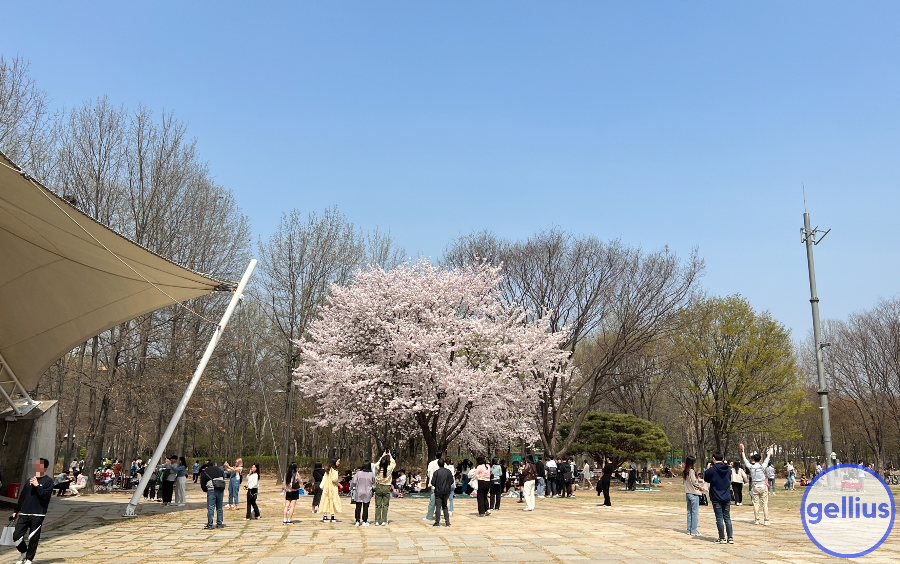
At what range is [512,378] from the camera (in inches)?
1029

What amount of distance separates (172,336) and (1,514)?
13551mm

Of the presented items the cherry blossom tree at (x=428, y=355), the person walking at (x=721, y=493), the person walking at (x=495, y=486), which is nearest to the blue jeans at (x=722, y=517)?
the person walking at (x=721, y=493)

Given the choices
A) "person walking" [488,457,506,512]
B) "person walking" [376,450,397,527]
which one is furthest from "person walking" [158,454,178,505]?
"person walking" [488,457,506,512]

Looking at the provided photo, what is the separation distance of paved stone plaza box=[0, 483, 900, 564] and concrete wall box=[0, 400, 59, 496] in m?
1.47

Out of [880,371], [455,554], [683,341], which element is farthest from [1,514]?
[880,371]

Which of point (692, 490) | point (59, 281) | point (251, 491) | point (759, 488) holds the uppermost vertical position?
point (59, 281)

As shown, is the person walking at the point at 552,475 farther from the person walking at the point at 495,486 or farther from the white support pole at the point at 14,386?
the white support pole at the point at 14,386

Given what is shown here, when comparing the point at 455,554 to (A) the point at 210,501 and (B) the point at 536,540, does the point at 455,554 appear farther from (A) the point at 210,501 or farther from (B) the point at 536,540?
(A) the point at 210,501

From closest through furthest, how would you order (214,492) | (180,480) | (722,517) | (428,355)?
(722,517), (214,492), (180,480), (428,355)

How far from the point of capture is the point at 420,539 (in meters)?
11.0

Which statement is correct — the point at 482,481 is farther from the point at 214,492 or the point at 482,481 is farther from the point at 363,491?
the point at 214,492
